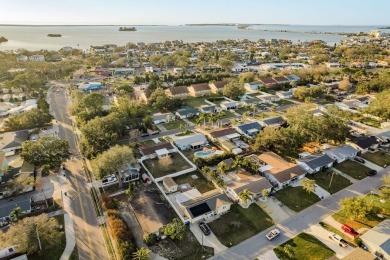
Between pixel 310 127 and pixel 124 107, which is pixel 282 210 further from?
pixel 124 107

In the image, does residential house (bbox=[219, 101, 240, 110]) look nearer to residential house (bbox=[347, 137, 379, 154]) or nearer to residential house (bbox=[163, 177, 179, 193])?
residential house (bbox=[347, 137, 379, 154])

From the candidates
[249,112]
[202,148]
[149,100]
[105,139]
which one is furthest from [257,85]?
[105,139]

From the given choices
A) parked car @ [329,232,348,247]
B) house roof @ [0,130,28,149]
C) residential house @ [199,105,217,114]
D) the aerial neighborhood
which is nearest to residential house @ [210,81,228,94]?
the aerial neighborhood

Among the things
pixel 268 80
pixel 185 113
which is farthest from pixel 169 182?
pixel 268 80

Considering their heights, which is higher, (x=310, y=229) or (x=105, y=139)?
(x=105, y=139)

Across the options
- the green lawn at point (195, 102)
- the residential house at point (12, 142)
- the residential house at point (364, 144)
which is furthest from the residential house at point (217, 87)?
the residential house at point (12, 142)

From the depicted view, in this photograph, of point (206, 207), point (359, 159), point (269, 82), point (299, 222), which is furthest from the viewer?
point (269, 82)

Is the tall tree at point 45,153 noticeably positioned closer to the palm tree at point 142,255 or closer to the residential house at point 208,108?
the palm tree at point 142,255

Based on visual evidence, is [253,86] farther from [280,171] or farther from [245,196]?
[245,196]
